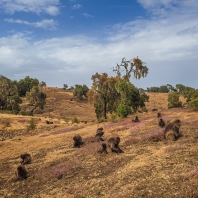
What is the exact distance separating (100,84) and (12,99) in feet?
109

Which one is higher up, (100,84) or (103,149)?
(100,84)

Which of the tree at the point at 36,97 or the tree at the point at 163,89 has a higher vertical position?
the tree at the point at 163,89

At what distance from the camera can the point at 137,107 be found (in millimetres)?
54969

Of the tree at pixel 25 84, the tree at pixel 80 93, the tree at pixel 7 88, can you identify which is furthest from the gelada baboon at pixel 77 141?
the tree at pixel 25 84

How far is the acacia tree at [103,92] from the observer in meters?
47.9

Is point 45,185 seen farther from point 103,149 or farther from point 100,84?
point 100,84

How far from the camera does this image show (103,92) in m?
48.3

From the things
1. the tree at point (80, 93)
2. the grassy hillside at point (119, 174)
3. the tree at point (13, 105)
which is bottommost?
the grassy hillside at point (119, 174)

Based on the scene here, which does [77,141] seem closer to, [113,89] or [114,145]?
[114,145]

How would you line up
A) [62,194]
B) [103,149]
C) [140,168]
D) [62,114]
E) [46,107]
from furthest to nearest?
1. [46,107]
2. [62,114]
3. [103,149]
4. [140,168]
5. [62,194]

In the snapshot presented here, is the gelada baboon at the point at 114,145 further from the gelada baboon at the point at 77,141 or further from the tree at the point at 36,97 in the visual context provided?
the tree at the point at 36,97

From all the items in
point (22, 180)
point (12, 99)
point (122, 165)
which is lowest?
point (22, 180)

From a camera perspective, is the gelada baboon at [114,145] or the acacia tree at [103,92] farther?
the acacia tree at [103,92]

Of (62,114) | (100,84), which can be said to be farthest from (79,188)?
(62,114)
